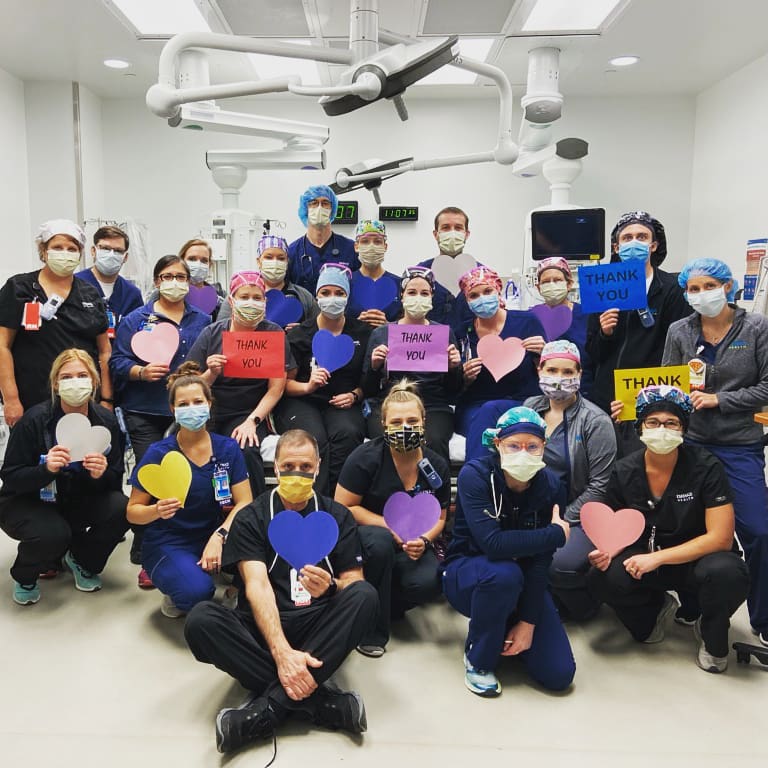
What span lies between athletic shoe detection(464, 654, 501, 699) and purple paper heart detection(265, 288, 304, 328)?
6.38 feet

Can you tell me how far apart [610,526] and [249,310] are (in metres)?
1.84

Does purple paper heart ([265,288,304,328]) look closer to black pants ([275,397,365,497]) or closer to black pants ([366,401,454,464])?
black pants ([275,397,365,497])

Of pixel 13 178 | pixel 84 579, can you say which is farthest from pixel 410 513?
pixel 13 178

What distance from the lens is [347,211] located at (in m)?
6.69

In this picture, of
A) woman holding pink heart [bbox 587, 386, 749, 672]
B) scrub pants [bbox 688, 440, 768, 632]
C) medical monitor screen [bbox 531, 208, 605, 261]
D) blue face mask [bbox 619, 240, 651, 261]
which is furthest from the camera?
medical monitor screen [bbox 531, 208, 605, 261]

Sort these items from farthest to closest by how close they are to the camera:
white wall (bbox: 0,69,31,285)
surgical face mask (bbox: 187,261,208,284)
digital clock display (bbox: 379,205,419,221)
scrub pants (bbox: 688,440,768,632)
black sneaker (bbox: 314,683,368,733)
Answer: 1. digital clock display (bbox: 379,205,419,221)
2. white wall (bbox: 0,69,31,285)
3. surgical face mask (bbox: 187,261,208,284)
4. scrub pants (bbox: 688,440,768,632)
5. black sneaker (bbox: 314,683,368,733)

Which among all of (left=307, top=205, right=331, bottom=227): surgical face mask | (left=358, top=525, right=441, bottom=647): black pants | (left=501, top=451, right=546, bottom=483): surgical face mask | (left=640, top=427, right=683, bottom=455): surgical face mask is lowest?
(left=358, top=525, right=441, bottom=647): black pants

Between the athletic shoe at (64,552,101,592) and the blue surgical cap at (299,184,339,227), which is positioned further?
the blue surgical cap at (299,184,339,227)

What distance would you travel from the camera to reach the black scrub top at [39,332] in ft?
9.78

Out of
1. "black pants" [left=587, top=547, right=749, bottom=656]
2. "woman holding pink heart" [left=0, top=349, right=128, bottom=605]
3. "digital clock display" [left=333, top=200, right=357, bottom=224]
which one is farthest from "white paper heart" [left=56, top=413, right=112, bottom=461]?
"digital clock display" [left=333, top=200, right=357, bottom=224]

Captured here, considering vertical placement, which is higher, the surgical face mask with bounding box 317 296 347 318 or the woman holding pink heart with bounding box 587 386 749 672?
the surgical face mask with bounding box 317 296 347 318

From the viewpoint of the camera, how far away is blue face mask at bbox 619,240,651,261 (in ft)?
9.61

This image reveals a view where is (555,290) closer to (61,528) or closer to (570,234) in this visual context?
(570,234)

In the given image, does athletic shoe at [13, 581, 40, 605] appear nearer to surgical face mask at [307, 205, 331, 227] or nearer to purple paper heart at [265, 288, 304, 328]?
purple paper heart at [265, 288, 304, 328]
